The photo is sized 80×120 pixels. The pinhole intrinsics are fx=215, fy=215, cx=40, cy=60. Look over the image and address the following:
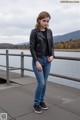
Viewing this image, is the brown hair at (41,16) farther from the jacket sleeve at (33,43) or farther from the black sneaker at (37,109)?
the black sneaker at (37,109)

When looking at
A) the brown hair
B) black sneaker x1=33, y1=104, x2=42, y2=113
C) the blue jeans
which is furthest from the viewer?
black sneaker x1=33, y1=104, x2=42, y2=113

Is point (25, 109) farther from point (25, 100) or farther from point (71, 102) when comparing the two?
point (71, 102)

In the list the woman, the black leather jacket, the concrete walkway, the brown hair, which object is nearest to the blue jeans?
the woman

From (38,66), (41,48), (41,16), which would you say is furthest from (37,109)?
(41,16)

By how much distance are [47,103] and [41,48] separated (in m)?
1.29

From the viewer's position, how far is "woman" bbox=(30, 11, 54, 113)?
3.42 meters

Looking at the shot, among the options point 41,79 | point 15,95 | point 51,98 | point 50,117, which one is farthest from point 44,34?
point 15,95

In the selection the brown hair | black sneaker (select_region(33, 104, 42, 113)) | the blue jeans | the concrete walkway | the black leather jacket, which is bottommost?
the concrete walkway

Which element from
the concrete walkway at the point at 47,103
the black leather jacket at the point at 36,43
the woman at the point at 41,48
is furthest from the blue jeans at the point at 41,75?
the concrete walkway at the point at 47,103

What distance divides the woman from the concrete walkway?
243mm

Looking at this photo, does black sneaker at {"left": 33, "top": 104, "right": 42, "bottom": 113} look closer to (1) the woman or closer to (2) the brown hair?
(1) the woman

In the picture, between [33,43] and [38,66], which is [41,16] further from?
[38,66]

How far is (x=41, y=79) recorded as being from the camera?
3.50m

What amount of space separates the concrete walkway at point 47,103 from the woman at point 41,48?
243mm
